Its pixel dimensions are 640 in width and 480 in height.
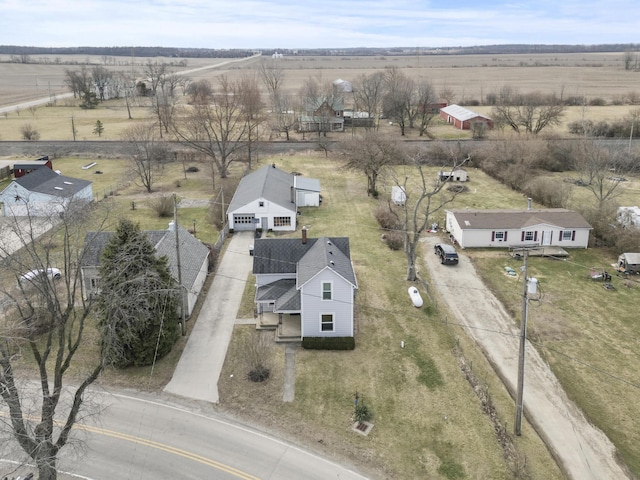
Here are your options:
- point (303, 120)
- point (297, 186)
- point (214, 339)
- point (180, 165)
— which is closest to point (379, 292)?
point (214, 339)

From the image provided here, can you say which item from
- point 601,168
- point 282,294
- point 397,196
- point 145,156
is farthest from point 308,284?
point 145,156

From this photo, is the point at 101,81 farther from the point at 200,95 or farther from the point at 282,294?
the point at 282,294

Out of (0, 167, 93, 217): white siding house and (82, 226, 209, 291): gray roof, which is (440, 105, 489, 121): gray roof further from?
(82, 226, 209, 291): gray roof

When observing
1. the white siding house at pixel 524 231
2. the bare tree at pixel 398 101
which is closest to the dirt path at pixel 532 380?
the white siding house at pixel 524 231

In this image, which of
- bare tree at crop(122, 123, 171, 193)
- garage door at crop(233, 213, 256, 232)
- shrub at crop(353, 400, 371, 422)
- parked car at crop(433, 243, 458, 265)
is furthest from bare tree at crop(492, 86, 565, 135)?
shrub at crop(353, 400, 371, 422)

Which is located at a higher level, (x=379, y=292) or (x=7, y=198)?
(x=7, y=198)

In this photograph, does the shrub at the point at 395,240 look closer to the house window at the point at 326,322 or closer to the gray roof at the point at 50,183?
the house window at the point at 326,322

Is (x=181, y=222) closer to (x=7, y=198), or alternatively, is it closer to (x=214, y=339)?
(x=7, y=198)
